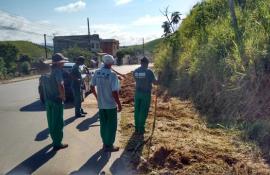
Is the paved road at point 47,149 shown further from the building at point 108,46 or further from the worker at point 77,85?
the building at point 108,46

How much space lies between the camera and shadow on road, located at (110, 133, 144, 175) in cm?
630

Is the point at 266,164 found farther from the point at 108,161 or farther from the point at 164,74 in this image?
the point at 164,74

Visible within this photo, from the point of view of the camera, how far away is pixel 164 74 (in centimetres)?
1897

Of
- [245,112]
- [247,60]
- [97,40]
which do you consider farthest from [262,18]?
[97,40]

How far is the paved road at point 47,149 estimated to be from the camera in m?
6.47

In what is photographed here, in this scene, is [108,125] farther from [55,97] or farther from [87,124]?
[87,124]

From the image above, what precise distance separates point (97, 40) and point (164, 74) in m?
67.1

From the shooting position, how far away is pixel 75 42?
3243 inches

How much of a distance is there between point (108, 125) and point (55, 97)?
125 centimetres

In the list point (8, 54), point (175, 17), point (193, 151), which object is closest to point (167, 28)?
point (175, 17)

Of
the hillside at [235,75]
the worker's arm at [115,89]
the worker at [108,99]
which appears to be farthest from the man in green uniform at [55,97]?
the hillside at [235,75]

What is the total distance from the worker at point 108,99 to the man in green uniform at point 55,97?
78 centimetres

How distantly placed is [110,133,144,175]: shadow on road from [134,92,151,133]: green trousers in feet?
1.50

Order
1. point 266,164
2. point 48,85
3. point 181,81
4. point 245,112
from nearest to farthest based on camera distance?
1. point 266,164
2. point 48,85
3. point 245,112
4. point 181,81
